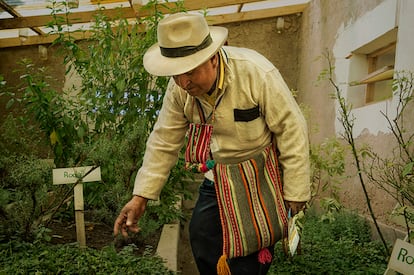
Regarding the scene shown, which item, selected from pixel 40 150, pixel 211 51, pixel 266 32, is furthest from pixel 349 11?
pixel 40 150

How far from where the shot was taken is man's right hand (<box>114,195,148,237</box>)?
166cm

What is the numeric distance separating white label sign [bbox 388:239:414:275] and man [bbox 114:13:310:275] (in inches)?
18.9

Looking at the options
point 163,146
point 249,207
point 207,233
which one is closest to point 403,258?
point 249,207

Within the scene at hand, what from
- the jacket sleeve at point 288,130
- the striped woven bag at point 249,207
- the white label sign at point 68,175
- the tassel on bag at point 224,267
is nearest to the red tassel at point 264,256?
the striped woven bag at point 249,207

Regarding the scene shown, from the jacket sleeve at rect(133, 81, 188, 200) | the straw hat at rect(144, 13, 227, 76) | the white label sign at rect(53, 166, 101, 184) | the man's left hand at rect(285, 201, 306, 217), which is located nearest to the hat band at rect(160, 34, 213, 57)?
the straw hat at rect(144, 13, 227, 76)

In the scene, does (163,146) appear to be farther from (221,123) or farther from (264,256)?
(264,256)

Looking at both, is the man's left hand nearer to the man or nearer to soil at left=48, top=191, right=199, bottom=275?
the man

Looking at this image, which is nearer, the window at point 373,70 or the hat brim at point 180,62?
the hat brim at point 180,62

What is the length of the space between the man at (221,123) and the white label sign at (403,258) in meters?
0.48

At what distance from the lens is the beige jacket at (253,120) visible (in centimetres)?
157

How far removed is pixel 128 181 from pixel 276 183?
5.19 ft

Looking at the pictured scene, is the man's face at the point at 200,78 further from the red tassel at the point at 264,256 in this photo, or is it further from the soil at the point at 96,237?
the soil at the point at 96,237

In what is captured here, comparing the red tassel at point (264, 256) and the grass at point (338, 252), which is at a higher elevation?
the red tassel at point (264, 256)

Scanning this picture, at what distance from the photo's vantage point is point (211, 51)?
1.47m
